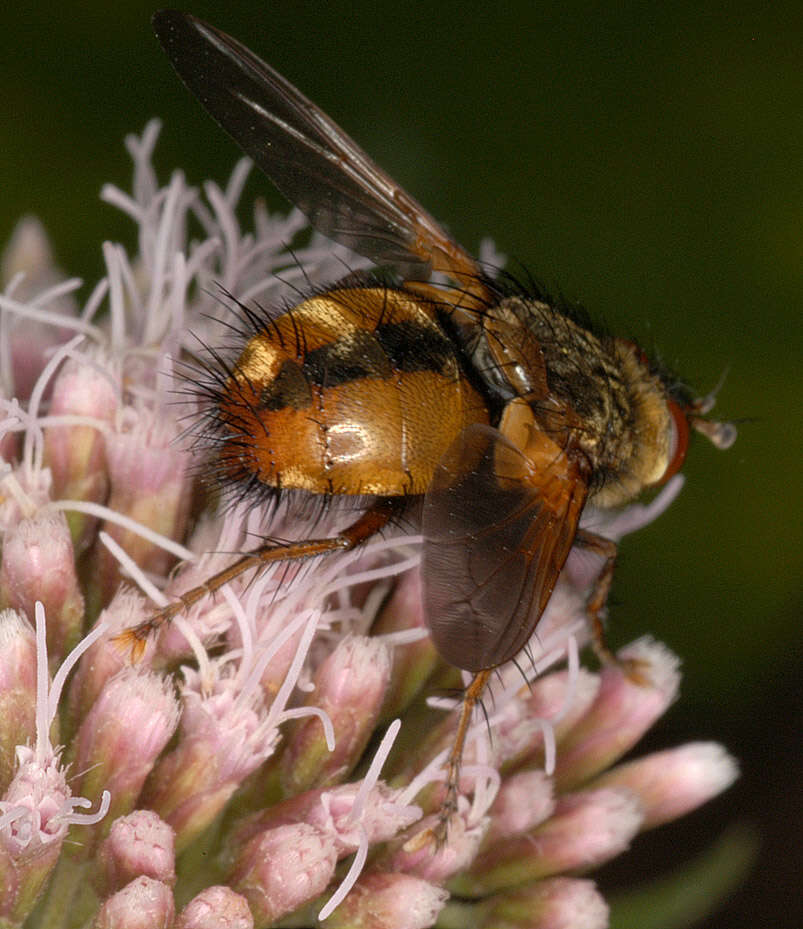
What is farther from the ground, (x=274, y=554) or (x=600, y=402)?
(x=600, y=402)

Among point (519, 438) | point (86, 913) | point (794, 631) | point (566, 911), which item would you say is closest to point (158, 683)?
point (86, 913)

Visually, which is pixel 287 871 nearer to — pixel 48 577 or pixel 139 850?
pixel 139 850

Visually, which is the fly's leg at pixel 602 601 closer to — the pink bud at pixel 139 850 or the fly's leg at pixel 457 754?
the fly's leg at pixel 457 754

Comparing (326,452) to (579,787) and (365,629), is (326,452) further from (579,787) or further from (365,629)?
(579,787)

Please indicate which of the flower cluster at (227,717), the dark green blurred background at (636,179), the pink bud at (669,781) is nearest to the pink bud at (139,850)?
the flower cluster at (227,717)

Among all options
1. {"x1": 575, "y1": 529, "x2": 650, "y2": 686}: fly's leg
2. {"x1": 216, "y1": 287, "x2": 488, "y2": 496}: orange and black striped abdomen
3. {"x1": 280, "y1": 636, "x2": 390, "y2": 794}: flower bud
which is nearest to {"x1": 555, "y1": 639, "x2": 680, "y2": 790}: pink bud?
{"x1": 575, "y1": 529, "x2": 650, "y2": 686}: fly's leg

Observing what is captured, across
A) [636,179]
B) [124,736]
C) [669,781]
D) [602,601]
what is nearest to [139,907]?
[124,736]
